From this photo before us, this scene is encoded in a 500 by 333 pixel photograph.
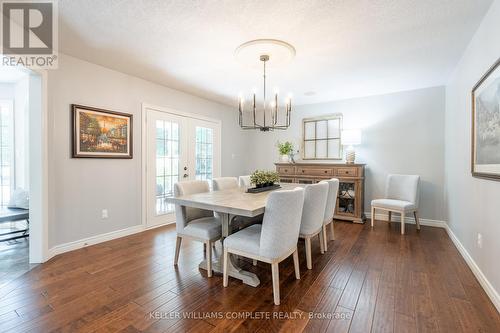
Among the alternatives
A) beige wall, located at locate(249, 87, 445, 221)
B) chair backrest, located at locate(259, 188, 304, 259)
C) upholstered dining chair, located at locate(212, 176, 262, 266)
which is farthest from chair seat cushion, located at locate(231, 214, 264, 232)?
beige wall, located at locate(249, 87, 445, 221)

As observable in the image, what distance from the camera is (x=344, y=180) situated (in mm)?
4367

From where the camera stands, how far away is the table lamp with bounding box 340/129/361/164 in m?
4.32

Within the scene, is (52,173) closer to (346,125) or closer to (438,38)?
(438,38)

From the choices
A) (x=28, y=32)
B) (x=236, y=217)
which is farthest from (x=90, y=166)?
(x=236, y=217)

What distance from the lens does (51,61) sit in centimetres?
267

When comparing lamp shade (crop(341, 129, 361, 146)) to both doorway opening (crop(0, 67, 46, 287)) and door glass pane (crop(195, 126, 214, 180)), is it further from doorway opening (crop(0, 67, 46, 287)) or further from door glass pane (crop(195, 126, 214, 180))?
doorway opening (crop(0, 67, 46, 287))

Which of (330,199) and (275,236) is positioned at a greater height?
(330,199)

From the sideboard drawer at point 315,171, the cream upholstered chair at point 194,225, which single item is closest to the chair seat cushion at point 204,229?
the cream upholstered chair at point 194,225

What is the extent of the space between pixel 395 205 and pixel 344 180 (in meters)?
0.92

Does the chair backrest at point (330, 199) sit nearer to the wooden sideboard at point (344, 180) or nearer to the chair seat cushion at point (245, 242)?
the chair seat cushion at point (245, 242)

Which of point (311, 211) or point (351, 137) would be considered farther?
point (351, 137)

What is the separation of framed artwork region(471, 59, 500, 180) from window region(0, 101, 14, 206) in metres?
6.01

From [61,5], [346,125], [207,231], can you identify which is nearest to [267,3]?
[61,5]

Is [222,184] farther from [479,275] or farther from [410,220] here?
[410,220]
